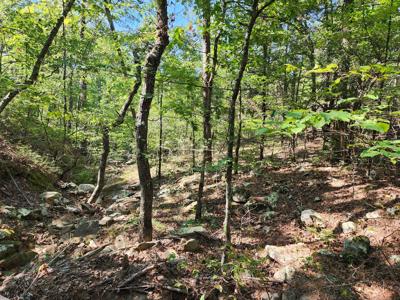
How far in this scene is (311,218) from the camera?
19.9 ft

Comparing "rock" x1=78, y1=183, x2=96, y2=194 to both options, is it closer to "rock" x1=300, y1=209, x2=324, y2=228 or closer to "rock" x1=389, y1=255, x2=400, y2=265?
"rock" x1=300, y1=209, x2=324, y2=228

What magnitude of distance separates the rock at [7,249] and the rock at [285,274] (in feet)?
16.2

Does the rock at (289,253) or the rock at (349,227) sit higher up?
the rock at (349,227)

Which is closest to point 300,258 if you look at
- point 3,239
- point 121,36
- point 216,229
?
point 216,229

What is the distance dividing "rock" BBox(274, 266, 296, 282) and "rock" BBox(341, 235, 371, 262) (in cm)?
100

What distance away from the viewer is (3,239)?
5770 mm

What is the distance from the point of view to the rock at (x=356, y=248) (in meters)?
4.66

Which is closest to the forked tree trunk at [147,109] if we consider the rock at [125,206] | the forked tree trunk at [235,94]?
the forked tree trunk at [235,94]

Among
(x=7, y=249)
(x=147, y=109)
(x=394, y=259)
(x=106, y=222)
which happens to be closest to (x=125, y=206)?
(x=106, y=222)

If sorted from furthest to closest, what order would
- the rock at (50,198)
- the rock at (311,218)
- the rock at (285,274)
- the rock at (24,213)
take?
the rock at (50,198)
the rock at (24,213)
the rock at (311,218)
the rock at (285,274)

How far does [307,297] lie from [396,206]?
291 cm

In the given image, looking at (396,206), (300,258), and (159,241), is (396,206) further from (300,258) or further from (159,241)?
(159,241)

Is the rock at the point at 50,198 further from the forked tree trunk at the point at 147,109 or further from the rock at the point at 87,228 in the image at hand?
the forked tree trunk at the point at 147,109

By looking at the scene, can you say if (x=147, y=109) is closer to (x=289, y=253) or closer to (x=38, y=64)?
(x=38, y=64)
